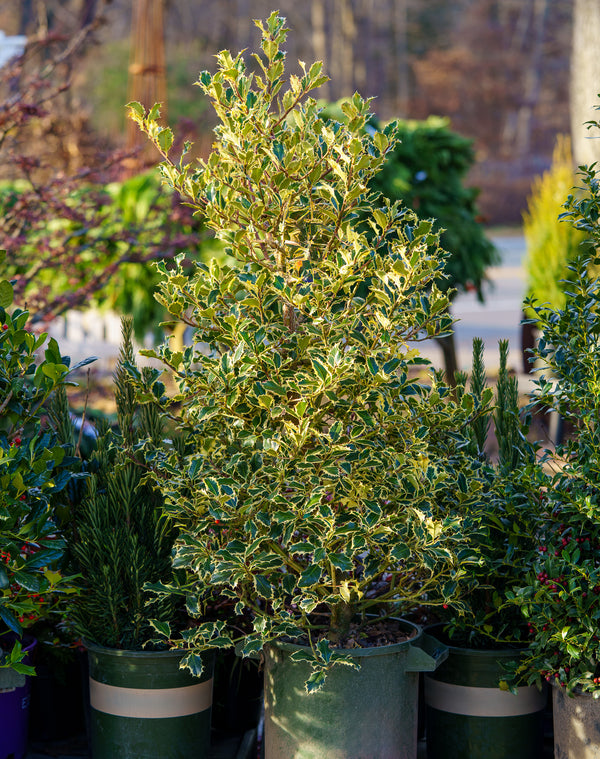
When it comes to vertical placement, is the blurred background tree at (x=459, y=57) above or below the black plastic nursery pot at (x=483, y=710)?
above

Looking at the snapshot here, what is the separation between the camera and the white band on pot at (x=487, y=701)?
248 centimetres

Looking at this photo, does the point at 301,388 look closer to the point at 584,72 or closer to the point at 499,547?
the point at 499,547

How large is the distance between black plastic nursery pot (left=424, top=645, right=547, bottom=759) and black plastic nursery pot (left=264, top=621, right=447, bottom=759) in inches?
8.2

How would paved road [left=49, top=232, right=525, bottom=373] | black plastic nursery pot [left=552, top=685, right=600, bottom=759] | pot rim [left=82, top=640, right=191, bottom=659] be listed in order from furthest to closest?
paved road [left=49, top=232, right=525, bottom=373], pot rim [left=82, top=640, right=191, bottom=659], black plastic nursery pot [left=552, top=685, right=600, bottom=759]

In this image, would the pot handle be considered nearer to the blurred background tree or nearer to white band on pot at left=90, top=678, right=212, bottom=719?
white band on pot at left=90, top=678, right=212, bottom=719

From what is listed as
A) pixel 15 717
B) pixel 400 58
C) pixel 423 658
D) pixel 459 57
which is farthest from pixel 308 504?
pixel 400 58

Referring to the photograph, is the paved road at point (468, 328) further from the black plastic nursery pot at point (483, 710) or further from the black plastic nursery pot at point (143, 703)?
the black plastic nursery pot at point (143, 703)

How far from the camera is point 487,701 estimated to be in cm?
248

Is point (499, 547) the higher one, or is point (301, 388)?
point (301, 388)

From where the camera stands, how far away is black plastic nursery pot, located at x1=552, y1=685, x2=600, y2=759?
225 centimetres

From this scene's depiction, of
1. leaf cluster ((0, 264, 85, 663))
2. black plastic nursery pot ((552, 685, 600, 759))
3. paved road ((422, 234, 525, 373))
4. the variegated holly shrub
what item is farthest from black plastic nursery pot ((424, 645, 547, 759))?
paved road ((422, 234, 525, 373))

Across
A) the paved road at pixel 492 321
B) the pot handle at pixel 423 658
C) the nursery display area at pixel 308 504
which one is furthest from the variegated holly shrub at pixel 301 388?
the paved road at pixel 492 321

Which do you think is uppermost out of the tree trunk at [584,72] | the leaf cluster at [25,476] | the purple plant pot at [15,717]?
Result: the tree trunk at [584,72]

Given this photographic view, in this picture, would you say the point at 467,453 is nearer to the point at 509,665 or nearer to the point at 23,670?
the point at 509,665
